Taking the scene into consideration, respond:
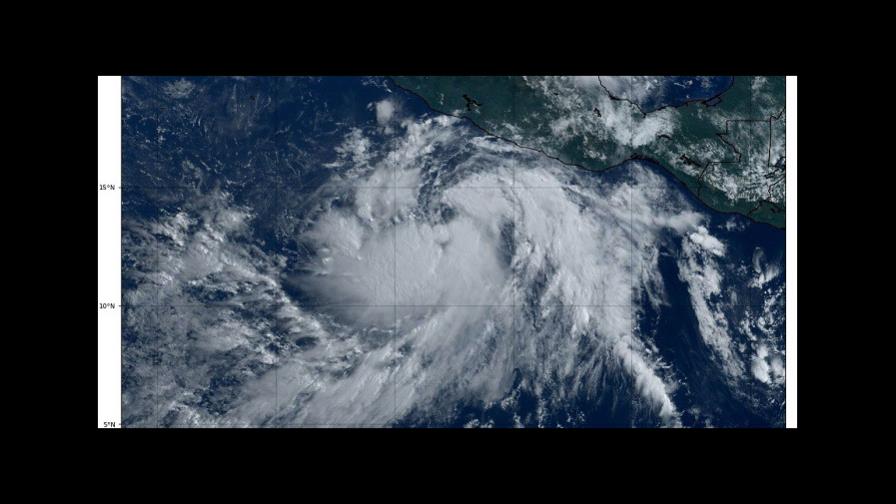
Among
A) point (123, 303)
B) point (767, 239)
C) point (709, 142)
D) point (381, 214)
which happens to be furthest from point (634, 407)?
point (123, 303)

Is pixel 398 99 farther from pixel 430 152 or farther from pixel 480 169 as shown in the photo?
pixel 480 169

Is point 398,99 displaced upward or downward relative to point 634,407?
upward

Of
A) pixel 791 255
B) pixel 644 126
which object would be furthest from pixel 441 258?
pixel 791 255

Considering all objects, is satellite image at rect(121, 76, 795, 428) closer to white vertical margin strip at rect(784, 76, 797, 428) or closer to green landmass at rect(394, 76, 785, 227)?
green landmass at rect(394, 76, 785, 227)

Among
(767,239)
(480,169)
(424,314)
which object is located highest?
(480,169)

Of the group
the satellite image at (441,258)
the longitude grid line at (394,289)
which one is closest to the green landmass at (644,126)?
the satellite image at (441,258)

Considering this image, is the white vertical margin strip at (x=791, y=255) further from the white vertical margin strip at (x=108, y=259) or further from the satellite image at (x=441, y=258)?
the white vertical margin strip at (x=108, y=259)

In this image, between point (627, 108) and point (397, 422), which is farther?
point (627, 108)
